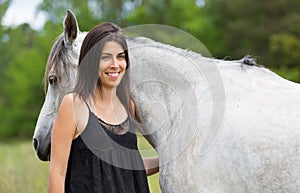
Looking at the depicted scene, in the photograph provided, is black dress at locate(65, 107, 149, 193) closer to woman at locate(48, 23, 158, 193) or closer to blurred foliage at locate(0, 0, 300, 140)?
woman at locate(48, 23, 158, 193)

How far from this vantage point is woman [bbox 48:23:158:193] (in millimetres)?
3178

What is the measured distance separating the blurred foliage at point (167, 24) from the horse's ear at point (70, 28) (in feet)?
79.3

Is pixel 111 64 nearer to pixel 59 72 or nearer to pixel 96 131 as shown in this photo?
pixel 96 131

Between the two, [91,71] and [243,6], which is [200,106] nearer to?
[91,71]

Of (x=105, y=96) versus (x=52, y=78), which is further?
(x=52, y=78)

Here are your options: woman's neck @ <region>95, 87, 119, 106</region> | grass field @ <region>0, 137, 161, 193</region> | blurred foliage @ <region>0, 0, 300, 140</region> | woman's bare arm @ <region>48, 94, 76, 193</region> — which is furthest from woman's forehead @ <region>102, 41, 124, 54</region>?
blurred foliage @ <region>0, 0, 300, 140</region>

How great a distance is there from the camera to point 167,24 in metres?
31.2

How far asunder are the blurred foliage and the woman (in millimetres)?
24530

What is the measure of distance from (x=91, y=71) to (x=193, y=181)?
3.03ft

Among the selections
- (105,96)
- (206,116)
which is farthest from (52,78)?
(206,116)

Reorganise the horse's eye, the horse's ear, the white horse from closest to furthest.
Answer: the white horse → the horse's ear → the horse's eye

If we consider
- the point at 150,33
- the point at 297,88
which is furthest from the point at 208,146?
the point at 150,33

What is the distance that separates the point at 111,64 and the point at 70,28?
0.62m

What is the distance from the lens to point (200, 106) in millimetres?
3537
